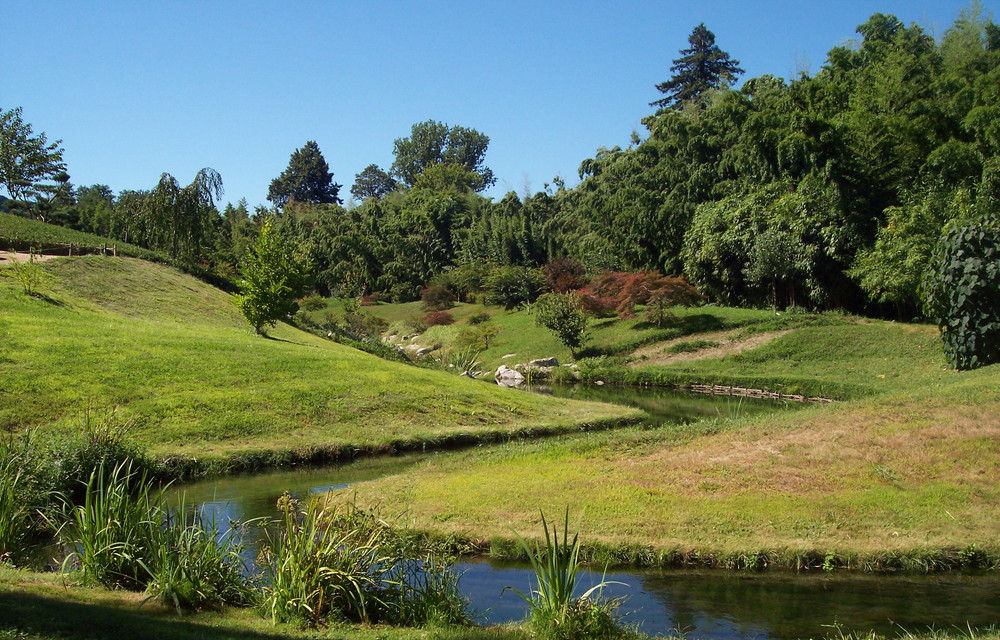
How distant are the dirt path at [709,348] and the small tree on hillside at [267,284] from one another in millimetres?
22039

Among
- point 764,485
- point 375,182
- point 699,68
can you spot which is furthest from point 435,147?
point 764,485

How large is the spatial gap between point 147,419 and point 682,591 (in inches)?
576

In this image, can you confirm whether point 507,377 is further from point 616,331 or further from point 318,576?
point 318,576

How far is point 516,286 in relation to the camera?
6769 cm

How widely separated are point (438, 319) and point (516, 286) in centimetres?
762

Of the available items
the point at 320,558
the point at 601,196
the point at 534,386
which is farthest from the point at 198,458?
the point at 601,196

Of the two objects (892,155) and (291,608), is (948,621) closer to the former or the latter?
(291,608)

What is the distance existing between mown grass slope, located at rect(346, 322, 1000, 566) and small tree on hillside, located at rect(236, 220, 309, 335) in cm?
1882

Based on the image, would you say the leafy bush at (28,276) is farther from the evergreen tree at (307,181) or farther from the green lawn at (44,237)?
the evergreen tree at (307,181)

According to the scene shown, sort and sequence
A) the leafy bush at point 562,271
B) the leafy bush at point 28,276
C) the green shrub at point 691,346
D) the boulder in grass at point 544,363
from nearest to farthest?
the leafy bush at point 28,276, the boulder in grass at point 544,363, the green shrub at point 691,346, the leafy bush at point 562,271

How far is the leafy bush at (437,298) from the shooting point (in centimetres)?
7294

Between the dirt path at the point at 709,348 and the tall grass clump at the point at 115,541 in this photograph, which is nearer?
the tall grass clump at the point at 115,541

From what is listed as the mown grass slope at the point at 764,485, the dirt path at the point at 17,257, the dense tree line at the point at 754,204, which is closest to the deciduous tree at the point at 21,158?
the dense tree line at the point at 754,204

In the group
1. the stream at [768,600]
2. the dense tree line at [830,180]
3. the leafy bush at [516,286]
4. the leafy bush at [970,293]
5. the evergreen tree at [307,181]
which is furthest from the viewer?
the evergreen tree at [307,181]
